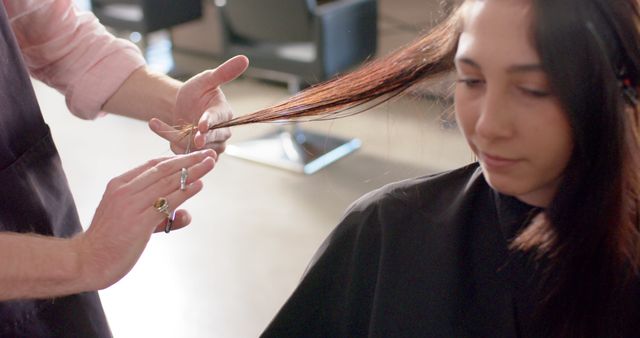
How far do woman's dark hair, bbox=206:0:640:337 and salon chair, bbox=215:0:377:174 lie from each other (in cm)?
234

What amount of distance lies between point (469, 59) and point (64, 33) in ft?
2.64

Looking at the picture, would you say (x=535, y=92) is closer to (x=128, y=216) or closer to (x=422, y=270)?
(x=422, y=270)

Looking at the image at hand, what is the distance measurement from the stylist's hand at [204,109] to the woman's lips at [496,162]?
452mm

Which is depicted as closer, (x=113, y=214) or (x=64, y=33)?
(x=113, y=214)

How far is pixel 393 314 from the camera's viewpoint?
3.99ft

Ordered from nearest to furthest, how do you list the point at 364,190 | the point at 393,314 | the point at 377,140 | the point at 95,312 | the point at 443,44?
1. the point at 443,44
2. the point at 393,314
3. the point at 95,312
4. the point at 364,190
5. the point at 377,140

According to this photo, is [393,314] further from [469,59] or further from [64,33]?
[64,33]

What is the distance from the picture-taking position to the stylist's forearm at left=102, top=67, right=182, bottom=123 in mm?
1393

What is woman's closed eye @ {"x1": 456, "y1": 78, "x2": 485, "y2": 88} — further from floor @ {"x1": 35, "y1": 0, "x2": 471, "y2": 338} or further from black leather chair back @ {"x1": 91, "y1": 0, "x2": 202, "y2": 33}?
black leather chair back @ {"x1": 91, "y1": 0, "x2": 202, "y2": 33}

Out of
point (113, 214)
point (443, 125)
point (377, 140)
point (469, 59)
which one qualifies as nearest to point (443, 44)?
point (469, 59)

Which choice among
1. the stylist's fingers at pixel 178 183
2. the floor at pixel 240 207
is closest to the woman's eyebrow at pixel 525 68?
the stylist's fingers at pixel 178 183

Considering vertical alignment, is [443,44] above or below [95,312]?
above

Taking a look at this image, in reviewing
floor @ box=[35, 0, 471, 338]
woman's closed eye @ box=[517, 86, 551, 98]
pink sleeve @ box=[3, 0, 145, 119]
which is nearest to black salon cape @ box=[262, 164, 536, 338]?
woman's closed eye @ box=[517, 86, 551, 98]

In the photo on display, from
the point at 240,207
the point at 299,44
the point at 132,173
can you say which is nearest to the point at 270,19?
the point at 299,44
